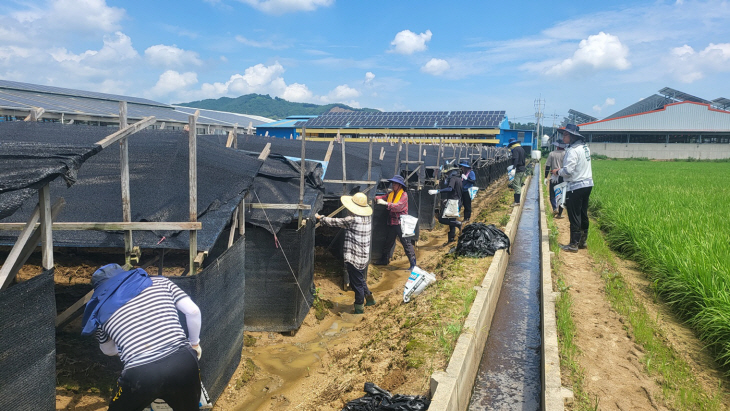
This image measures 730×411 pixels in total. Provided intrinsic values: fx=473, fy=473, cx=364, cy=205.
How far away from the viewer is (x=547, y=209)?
14.9 meters

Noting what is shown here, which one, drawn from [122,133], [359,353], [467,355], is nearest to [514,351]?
[467,355]

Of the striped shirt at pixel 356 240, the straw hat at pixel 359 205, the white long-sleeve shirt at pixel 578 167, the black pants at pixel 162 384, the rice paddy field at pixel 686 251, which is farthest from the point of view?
the white long-sleeve shirt at pixel 578 167

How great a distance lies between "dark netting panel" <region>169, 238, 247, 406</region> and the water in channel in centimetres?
236

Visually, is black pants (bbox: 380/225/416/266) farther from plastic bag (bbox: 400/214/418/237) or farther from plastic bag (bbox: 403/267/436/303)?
plastic bag (bbox: 403/267/436/303)

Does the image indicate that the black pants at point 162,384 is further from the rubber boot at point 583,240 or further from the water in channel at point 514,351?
the rubber boot at point 583,240

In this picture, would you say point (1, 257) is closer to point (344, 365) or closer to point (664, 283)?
point (344, 365)

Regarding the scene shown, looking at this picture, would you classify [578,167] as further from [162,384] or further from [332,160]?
[162,384]

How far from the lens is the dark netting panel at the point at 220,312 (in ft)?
12.4

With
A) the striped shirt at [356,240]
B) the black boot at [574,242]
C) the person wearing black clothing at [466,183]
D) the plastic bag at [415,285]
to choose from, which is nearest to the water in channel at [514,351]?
the black boot at [574,242]

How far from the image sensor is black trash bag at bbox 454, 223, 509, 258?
8508 mm

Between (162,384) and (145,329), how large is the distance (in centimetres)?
34

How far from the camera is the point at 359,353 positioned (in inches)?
206

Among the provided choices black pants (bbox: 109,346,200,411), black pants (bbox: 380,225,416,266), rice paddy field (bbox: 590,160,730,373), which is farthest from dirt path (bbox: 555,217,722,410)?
black pants (bbox: 109,346,200,411)

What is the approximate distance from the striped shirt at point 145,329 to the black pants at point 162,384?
48mm
